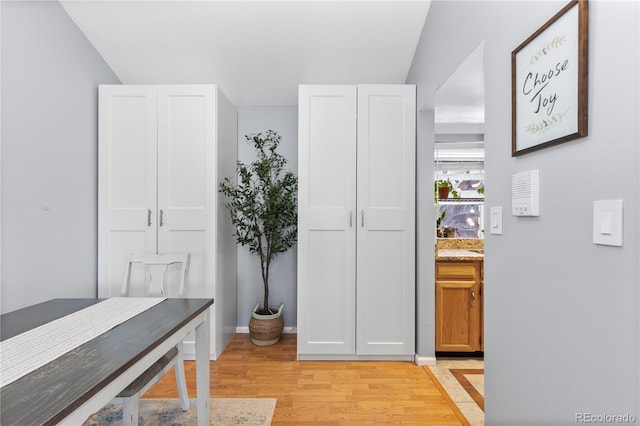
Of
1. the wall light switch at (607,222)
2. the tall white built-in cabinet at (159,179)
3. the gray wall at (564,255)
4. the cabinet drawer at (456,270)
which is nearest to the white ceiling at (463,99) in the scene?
the gray wall at (564,255)

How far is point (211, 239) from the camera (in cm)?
268

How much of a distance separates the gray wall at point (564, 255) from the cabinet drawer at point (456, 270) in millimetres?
1163

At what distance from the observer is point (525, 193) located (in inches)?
49.1

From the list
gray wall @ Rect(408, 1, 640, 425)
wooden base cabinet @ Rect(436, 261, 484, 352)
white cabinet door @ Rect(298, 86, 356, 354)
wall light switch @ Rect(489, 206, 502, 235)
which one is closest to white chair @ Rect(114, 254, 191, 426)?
white cabinet door @ Rect(298, 86, 356, 354)

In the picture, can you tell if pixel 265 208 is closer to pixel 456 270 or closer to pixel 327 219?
pixel 327 219

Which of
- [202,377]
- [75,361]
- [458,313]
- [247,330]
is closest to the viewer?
[75,361]

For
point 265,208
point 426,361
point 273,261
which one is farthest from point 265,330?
point 426,361

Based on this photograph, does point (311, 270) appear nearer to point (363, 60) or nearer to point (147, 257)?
point (147, 257)

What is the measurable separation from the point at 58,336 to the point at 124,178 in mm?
1769

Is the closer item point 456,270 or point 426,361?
point 426,361

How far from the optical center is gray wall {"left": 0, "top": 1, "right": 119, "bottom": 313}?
81.0 inches

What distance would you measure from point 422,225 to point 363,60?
1493 millimetres

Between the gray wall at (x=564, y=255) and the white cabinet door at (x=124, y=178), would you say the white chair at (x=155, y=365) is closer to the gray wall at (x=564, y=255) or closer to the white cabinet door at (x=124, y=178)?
the white cabinet door at (x=124, y=178)

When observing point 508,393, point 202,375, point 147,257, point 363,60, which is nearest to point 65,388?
point 202,375
